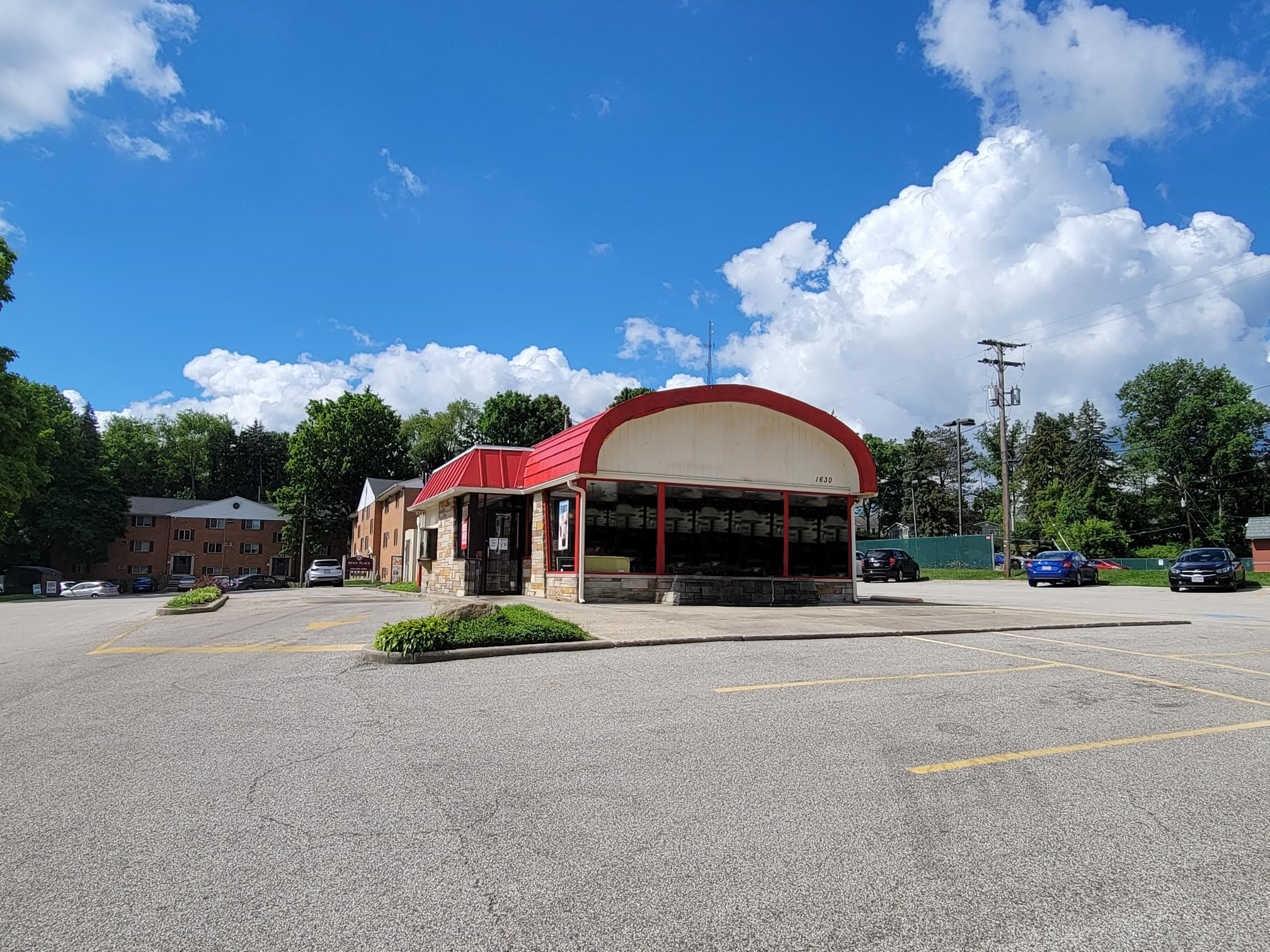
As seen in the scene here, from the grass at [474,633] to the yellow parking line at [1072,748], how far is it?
6103 mm

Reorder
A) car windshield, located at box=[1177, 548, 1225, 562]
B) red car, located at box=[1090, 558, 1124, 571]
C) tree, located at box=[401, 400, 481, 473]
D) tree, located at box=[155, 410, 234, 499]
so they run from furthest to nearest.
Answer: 1. tree, located at box=[155, 410, 234, 499]
2. tree, located at box=[401, 400, 481, 473]
3. red car, located at box=[1090, 558, 1124, 571]
4. car windshield, located at box=[1177, 548, 1225, 562]

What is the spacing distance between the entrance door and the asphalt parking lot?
556 inches

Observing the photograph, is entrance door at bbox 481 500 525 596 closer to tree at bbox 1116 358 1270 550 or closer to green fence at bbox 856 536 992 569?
green fence at bbox 856 536 992 569

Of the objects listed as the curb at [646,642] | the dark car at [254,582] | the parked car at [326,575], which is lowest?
the dark car at [254,582]

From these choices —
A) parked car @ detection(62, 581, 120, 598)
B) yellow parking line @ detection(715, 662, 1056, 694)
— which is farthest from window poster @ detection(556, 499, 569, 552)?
parked car @ detection(62, 581, 120, 598)

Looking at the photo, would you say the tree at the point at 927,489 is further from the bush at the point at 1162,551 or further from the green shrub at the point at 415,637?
the green shrub at the point at 415,637

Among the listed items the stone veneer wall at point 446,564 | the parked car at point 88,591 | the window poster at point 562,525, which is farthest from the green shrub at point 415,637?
the parked car at point 88,591

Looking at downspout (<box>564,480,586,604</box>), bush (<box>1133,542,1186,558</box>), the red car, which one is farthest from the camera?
bush (<box>1133,542,1186,558</box>)

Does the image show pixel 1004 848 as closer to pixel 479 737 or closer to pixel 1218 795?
pixel 1218 795

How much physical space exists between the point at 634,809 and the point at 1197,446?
7543 cm

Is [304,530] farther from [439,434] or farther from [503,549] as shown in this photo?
[503,549]

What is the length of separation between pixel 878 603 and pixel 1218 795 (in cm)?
1749

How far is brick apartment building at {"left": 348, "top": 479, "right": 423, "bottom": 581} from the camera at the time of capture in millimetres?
44375

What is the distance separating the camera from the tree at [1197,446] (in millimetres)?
62094
